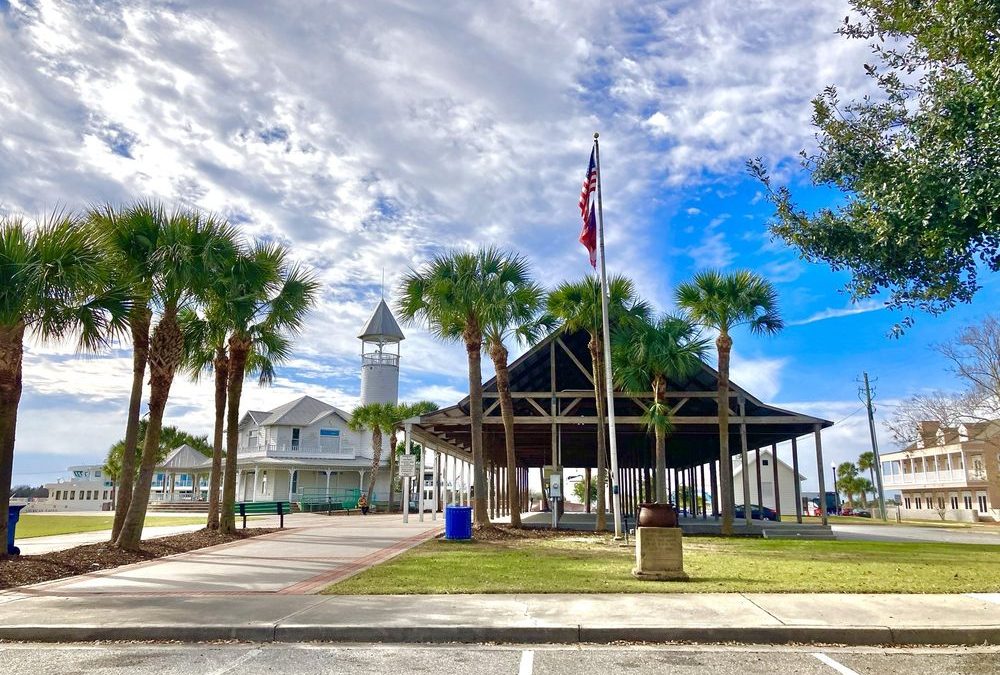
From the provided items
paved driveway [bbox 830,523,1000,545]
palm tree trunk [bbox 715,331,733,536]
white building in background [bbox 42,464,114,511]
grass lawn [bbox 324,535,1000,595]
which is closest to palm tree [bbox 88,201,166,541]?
grass lawn [bbox 324,535,1000,595]

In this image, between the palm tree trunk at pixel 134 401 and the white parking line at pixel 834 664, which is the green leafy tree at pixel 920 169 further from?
the palm tree trunk at pixel 134 401

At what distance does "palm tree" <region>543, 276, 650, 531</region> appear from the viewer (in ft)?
75.3

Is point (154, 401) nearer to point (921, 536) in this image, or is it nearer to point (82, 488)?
point (921, 536)

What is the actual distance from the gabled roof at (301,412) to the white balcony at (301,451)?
1548 millimetres

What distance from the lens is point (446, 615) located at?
27.4 ft

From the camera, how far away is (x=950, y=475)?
54.7m

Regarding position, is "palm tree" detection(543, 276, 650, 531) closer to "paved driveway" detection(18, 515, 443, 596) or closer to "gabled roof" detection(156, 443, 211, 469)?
"paved driveway" detection(18, 515, 443, 596)

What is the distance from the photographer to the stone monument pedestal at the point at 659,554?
1124cm

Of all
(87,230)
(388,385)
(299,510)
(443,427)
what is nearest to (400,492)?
(388,385)

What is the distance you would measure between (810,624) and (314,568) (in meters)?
8.90

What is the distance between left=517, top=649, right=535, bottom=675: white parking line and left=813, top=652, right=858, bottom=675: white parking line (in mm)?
2663

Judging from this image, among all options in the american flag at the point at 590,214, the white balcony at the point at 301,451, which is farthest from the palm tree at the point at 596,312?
the white balcony at the point at 301,451

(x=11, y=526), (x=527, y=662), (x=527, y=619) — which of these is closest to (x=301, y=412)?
(x=11, y=526)

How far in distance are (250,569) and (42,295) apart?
19.7ft
